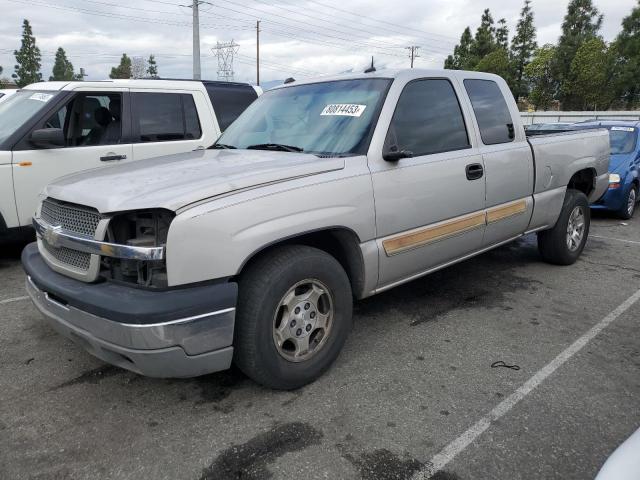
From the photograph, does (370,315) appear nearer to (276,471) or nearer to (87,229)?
(276,471)

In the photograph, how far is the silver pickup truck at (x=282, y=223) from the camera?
97.1 inches

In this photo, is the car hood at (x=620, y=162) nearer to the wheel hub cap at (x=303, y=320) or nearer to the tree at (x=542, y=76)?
the wheel hub cap at (x=303, y=320)

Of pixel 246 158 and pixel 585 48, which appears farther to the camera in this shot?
pixel 585 48

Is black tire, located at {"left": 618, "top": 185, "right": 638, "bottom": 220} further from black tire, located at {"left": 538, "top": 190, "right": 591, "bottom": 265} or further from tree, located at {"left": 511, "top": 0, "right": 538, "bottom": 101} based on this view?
tree, located at {"left": 511, "top": 0, "right": 538, "bottom": 101}

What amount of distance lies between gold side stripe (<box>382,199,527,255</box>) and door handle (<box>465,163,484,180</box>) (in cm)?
29

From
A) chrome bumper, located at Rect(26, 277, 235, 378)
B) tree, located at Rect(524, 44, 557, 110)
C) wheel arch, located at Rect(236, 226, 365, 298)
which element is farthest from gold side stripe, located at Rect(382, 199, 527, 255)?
tree, located at Rect(524, 44, 557, 110)

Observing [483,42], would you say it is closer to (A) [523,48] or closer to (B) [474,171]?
(A) [523,48]

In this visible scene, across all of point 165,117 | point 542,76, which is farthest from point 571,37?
point 165,117

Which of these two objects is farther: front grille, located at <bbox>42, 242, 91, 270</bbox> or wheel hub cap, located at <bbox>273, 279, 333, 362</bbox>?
wheel hub cap, located at <bbox>273, 279, 333, 362</bbox>

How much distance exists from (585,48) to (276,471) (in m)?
51.2

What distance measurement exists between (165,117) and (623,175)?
7.15 m

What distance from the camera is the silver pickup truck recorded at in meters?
2.47

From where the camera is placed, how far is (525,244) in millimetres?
6695

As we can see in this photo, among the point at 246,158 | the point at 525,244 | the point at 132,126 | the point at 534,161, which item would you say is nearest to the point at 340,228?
the point at 246,158
